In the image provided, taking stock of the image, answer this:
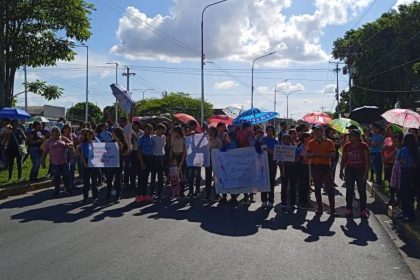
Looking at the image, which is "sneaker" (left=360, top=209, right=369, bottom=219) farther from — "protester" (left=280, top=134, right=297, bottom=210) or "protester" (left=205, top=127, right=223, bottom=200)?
"protester" (left=205, top=127, right=223, bottom=200)

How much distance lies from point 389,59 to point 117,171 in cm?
4139

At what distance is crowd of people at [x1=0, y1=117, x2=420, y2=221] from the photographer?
10.4 meters

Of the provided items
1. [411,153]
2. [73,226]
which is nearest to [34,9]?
[73,226]

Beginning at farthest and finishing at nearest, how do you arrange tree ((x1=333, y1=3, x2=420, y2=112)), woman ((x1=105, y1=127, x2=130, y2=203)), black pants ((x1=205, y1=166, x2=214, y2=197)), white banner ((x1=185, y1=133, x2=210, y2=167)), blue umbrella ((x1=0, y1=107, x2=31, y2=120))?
tree ((x1=333, y1=3, x2=420, y2=112))
blue umbrella ((x1=0, y1=107, x2=31, y2=120))
white banner ((x1=185, y1=133, x2=210, y2=167))
black pants ((x1=205, y1=166, x2=214, y2=197))
woman ((x1=105, y1=127, x2=130, y2=203))

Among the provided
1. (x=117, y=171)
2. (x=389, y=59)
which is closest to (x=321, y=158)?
(x=117, y=171)

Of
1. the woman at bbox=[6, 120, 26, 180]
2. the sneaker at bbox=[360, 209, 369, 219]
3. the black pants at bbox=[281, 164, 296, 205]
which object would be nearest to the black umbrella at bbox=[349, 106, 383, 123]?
the black pants at bbox=[281, 164, 296, 205]

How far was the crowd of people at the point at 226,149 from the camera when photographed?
10.4 metres

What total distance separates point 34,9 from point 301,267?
1407 centimetres

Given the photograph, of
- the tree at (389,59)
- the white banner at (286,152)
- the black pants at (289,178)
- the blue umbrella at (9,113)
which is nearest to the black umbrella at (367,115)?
the black pants at (289,178)

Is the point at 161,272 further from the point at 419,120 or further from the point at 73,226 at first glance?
the point at 419,120

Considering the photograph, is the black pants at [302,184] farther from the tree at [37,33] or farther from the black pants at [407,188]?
the tree at [37,33]

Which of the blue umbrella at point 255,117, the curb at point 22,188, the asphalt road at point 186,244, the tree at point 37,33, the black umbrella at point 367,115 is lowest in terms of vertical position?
the asphalt road at point 186,244

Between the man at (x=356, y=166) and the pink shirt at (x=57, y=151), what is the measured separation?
22.4 ft

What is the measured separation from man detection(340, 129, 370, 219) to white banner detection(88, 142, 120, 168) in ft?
17.5
